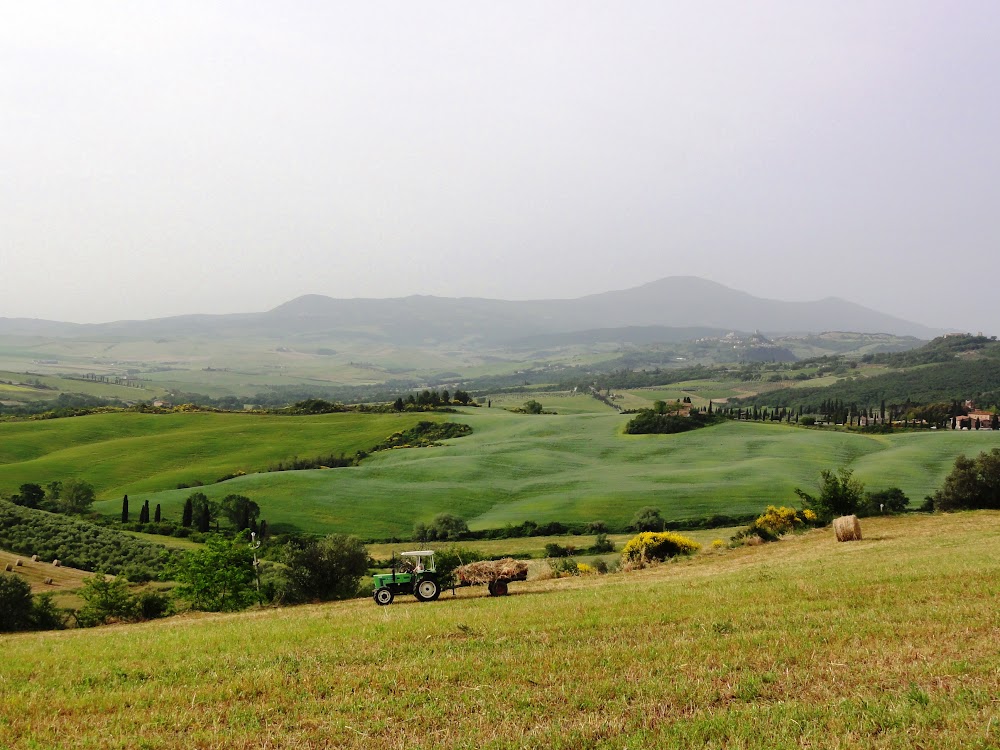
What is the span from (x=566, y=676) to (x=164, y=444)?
134 meters

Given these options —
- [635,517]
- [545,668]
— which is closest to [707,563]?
[545,668]

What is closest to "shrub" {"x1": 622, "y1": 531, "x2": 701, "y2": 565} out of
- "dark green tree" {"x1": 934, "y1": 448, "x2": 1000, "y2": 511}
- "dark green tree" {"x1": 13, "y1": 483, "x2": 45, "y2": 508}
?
"dark green tree" {"x1": 934, "y1": 448, "x2": 1000, "y2": 511}

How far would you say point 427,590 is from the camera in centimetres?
2842

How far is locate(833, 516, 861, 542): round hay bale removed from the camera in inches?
1532

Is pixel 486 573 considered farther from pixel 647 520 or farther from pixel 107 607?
pixel 647 520

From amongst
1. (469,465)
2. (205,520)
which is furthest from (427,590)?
(469,465)

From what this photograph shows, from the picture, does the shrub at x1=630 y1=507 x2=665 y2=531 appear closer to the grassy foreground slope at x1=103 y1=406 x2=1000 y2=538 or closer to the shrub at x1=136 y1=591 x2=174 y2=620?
the grassy foreground slope at x1=103 y1=406 x2=1000 y2=538

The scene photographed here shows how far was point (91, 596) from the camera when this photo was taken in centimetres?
3594

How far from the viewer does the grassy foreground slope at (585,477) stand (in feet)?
288

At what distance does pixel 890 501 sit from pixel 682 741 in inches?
3032

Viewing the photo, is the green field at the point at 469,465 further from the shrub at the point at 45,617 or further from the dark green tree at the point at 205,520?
the shrub at the point at 45,617

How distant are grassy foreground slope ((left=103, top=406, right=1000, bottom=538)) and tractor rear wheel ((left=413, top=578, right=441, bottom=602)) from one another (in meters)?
55.1

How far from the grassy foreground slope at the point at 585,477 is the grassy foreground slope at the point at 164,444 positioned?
592 inches

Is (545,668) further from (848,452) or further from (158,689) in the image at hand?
(848,452)
